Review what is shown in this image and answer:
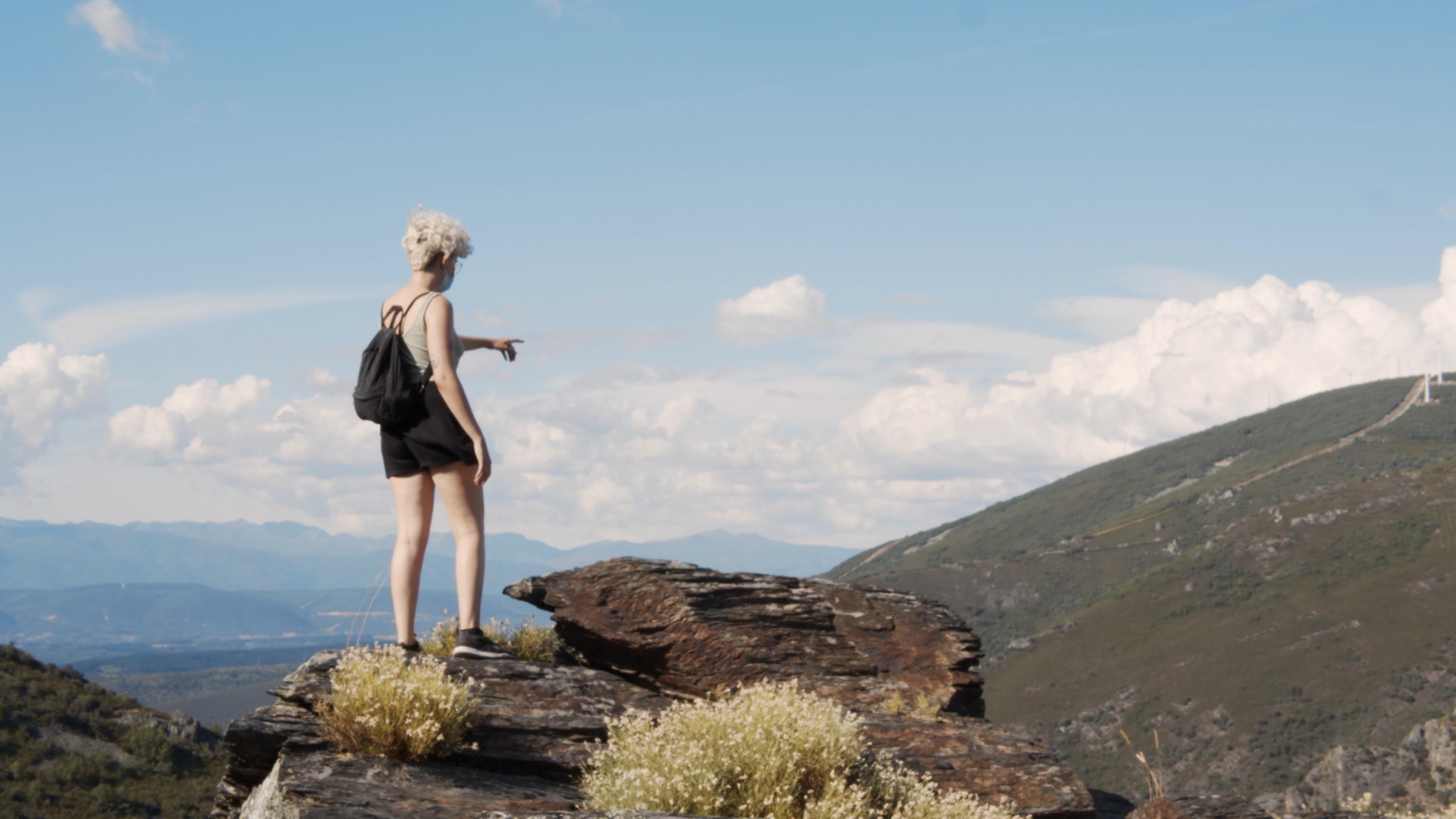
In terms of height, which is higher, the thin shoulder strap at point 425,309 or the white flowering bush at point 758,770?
the thin shoulder strap at point 425,309

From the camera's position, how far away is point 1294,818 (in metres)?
11.5

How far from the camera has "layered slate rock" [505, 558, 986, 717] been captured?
10930mm

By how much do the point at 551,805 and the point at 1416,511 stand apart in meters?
179

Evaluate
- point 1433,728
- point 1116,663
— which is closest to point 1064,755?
point 1116,663

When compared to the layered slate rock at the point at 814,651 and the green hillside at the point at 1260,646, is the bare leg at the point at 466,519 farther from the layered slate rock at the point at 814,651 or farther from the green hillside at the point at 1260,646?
the green hillside at the point at 1260,646

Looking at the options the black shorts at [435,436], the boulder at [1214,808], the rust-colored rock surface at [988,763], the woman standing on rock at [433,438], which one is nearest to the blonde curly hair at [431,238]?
the woman standing on rock at [433,438]

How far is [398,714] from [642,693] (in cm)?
291

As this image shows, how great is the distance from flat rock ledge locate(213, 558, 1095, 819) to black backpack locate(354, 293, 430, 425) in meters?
2.27

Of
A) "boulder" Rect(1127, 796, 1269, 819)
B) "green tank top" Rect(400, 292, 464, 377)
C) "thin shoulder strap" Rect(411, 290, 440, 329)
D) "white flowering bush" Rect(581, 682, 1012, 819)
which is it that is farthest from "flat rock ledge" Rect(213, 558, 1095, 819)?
"thin shoulder strap" Rect(411, 290, 440, 329)

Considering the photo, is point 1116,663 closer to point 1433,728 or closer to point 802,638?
point 1433,728

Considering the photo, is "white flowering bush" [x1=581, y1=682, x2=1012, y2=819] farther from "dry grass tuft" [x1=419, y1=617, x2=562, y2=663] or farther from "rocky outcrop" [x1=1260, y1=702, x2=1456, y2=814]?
"rocky outcrop" [x1=1260, y1=702, x2=1456, y2=814]

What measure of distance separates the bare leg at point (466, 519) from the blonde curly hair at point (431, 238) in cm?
179

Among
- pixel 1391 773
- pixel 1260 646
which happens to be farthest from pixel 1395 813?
pixel 1260 646

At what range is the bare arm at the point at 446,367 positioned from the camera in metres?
8.41
